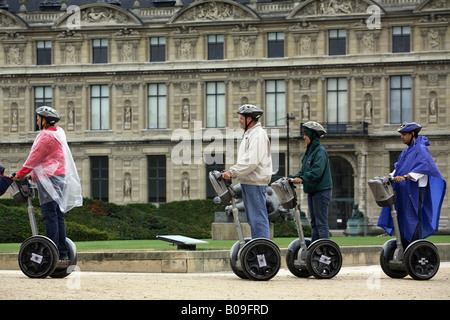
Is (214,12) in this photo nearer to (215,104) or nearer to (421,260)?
(215,104)

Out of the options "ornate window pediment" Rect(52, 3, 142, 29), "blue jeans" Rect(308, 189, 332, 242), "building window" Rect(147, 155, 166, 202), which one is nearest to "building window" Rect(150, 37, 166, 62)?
"ornate window pediment" Rect(52, 3, 142, 29)

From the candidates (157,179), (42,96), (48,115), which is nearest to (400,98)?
(157,179)

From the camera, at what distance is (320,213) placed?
46.0ft

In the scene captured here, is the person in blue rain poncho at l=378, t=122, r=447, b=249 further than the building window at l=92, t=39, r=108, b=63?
No

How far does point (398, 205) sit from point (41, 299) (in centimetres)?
641

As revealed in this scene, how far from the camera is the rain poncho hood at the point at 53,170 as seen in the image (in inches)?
548

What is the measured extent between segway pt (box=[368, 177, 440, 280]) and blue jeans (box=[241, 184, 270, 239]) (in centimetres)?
162

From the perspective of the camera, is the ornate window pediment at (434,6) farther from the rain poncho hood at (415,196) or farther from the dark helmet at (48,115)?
the dark helmet at (48,115)

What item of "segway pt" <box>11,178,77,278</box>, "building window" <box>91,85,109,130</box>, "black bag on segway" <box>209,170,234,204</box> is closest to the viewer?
"black bag on segway" <box>209,170,234,204</box>

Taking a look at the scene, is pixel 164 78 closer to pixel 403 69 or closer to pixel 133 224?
pixel 403 69

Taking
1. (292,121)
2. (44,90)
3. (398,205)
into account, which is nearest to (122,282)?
(398,205)

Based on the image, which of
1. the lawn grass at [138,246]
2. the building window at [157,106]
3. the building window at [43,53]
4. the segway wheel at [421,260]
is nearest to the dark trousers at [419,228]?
the segway wheel at [421,260]

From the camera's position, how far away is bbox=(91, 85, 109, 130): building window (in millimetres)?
62812

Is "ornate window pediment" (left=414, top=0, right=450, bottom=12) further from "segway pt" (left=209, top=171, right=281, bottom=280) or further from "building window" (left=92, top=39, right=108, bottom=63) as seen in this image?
"segway pt" (left=209, top=171, right=281, bottom=280)
